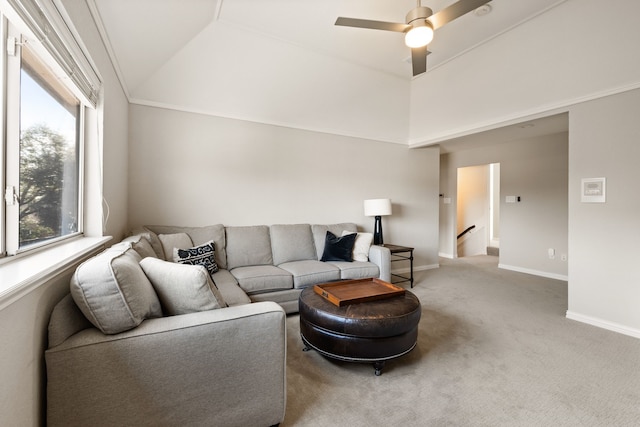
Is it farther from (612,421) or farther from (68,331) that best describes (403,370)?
(68,331)

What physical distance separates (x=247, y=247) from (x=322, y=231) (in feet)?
3.63

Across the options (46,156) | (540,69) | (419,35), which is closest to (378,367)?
(46,156)

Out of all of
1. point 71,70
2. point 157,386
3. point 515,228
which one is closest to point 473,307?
point 515,228

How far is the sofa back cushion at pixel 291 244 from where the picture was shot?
362 centimetres

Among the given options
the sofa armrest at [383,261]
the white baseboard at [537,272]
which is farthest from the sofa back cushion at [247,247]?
the white baseboard at [537,272]

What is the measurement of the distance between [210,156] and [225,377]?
2.89 m

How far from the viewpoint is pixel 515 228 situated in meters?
5.29

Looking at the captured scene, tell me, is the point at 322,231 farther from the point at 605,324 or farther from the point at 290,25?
the point at 605,324

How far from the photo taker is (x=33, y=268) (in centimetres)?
109

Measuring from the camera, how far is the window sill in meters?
0.88

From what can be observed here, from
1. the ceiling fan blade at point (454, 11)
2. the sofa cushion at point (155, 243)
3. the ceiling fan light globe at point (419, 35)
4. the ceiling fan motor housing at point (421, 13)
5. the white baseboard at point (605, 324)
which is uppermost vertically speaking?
the ceiling fan motor housing at point (421, 13)

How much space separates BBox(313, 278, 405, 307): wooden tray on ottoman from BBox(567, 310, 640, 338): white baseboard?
2181 millimetres

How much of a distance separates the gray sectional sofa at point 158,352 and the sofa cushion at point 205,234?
173 cm

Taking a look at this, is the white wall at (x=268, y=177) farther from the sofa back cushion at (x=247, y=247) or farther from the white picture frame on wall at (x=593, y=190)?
the white picture frame on wall at (x=593, y=190)
